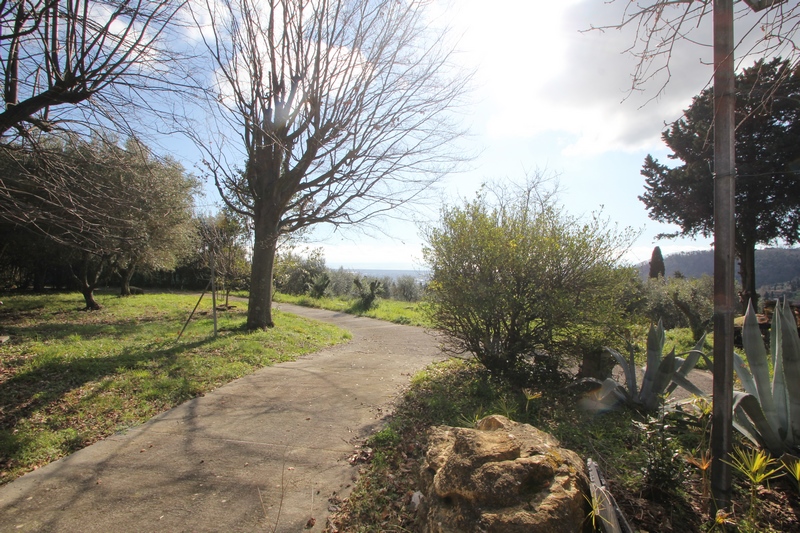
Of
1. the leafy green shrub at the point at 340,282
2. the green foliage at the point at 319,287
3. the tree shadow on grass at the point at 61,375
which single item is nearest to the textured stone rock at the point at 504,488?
the tree shadow on grass at the point at 61,375

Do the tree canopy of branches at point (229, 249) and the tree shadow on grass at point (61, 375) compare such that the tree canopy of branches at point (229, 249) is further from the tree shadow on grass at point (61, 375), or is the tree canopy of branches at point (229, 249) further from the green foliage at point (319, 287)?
the tree shadow on grass at point (61, 375)

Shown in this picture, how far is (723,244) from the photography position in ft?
6.74

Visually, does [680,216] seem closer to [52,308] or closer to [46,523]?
[46,523]

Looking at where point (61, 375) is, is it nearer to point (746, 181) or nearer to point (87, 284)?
point (87, 284)

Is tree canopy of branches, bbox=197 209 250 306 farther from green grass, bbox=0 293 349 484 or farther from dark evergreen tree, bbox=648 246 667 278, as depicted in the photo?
dark evergreen tree, bbox=648 246 667 278

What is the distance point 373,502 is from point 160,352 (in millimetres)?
6092

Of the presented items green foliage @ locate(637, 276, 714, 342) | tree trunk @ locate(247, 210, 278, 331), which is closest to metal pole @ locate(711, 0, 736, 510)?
tree trunk @ locate(247, 210, 278, 331)

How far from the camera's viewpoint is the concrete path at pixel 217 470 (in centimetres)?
273

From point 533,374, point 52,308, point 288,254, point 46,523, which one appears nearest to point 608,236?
point 533,374

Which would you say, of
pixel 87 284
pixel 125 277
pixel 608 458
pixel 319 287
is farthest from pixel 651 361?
pixel 125 277

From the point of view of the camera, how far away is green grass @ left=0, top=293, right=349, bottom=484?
4116 mm

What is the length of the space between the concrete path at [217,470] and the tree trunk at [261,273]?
4746 mm

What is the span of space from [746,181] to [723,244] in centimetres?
1693

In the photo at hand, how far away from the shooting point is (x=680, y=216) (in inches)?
677
